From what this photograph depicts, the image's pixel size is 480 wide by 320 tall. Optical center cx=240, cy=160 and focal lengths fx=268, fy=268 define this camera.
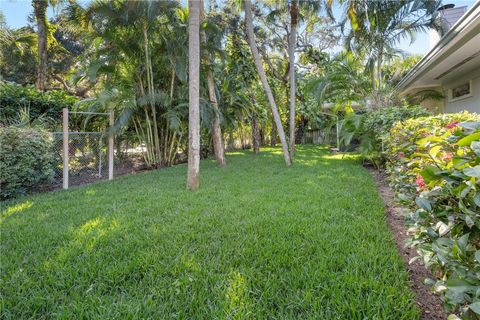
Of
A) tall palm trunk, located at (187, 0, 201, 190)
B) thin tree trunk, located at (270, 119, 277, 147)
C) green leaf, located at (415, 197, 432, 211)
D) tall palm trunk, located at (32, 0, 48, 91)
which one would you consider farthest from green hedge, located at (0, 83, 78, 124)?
thin tree trunk, located at (270, 119, 277, 147)

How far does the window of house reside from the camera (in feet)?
22.2

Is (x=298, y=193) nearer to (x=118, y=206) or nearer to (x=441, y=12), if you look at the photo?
(x=118, y=206)

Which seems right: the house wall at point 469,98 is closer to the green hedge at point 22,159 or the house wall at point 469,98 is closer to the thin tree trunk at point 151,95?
the thin tree trunk at point 151,95

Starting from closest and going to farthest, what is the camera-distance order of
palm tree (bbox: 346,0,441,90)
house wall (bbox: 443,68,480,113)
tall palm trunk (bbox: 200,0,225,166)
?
house wall (bbox: 443,68,480,113), tall palm trunk (bbox: 200,0,225,166), palm tree (bbox: 346,0,441,90)

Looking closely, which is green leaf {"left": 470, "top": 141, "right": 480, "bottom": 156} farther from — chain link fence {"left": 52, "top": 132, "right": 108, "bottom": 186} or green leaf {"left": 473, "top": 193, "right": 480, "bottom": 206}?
chain link fence {"left": 52, "top": 132, "right": 108, "bottom": 186}

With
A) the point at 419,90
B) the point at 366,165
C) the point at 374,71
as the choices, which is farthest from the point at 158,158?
the point at 419,90

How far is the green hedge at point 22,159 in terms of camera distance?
4.32m

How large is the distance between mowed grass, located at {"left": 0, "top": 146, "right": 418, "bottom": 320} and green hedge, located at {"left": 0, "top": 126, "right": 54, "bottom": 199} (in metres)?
0.64

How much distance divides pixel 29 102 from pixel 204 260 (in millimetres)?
6128

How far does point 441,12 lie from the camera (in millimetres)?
9281

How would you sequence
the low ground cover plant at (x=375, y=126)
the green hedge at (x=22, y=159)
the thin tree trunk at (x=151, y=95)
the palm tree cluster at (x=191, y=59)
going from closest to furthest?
the green hedge at (x=22, y=159) → the low ground cover plant at (x=375, y=126) → the palm tree cluster at (x=191, y=59) → the thin tree trunk at (x=151, y=95)

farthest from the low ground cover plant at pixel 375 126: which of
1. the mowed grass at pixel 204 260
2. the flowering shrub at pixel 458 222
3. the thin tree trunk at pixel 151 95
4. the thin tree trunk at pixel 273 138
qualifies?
the thin tree trunk at pixel 273 138

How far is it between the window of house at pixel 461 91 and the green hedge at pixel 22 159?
9.55 metres

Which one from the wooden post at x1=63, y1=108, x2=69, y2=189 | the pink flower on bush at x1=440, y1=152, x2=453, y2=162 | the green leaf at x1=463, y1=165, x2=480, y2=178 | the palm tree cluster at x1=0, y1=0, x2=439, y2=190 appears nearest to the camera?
the green leaf at x1=463, y1=165, x2=480, y2=178
